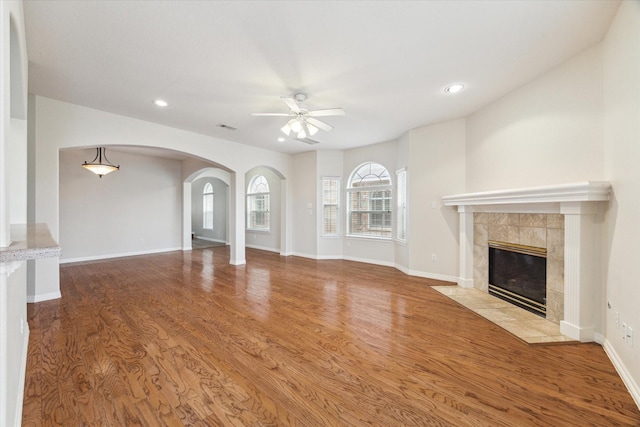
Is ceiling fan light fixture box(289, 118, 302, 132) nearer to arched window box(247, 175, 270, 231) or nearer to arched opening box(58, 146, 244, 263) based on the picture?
arched opening box(58, 146, 244, 263)

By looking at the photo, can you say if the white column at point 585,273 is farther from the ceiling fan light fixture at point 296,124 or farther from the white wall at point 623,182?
the ceiling fan light fixture at point 296,124

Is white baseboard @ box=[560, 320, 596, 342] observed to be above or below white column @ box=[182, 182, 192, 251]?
below

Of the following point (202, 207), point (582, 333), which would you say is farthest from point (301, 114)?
point (202, 207)

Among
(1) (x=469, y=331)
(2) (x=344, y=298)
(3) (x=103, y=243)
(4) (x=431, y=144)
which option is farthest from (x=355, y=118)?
(3) (x=103, y=243)

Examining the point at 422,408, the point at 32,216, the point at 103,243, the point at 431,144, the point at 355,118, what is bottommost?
the point at 422,408

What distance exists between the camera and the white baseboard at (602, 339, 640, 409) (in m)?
1.90

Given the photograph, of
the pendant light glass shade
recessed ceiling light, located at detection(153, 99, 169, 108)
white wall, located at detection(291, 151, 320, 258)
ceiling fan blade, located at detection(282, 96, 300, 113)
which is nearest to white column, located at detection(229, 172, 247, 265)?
white wall, located at detection(291, 151, 320, 258)

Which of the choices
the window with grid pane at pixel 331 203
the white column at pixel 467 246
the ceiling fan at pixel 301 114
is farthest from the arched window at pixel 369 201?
the ceiling fan at pixel 301 114

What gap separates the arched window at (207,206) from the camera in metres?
10.8

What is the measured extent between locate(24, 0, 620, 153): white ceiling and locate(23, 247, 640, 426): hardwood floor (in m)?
2.88

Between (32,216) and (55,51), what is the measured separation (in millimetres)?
2476

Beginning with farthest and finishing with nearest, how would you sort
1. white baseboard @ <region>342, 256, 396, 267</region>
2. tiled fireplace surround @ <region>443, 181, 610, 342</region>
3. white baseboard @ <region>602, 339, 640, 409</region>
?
A: 1. white baseboard @ <region>342, 256, 396, 267</region>
2. tiled fireplace surround @ <region>443, 181, 610, 342</region>
3. white baseboard @ <region>602, 339, 640, 409</region>

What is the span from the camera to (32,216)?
3.87m

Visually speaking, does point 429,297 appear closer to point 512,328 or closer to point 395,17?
point 512,328
